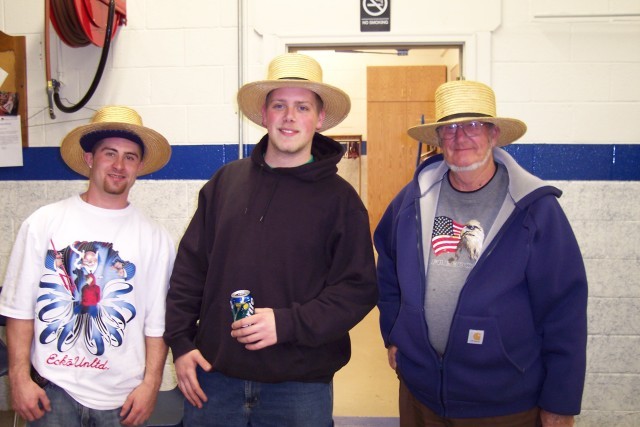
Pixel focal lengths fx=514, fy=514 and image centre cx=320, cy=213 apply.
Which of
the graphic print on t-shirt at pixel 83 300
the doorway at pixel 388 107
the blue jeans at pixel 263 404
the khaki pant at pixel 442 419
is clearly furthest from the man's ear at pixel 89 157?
the doorway at pixel 388 107

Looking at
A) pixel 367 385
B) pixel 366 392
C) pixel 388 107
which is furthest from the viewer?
pixel 388 107

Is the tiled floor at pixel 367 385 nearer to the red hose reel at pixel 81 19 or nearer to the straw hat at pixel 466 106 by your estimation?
the straw hat at pixel 466 106

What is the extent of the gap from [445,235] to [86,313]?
3.87ft

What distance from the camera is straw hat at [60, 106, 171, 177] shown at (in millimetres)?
1808

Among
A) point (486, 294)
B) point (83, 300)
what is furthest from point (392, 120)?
point (83, 300)

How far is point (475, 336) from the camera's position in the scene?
1.56m

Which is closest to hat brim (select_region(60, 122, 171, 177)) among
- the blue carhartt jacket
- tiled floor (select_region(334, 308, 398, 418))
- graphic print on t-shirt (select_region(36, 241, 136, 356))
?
graphic print on t-shirt (select_region(36, 241, 136, 356))

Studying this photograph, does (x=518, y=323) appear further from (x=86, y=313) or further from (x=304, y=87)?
(x=86, y=313)

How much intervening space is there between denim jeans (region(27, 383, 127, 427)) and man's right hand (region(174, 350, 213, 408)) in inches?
11.3

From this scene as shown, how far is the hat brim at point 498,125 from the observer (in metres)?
1.75

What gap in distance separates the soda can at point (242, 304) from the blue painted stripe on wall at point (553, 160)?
5.71 feet

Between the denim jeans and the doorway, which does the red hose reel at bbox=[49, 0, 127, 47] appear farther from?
the doorway

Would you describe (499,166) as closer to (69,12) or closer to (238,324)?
(238,324)

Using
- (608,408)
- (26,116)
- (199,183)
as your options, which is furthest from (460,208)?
(26,116)
